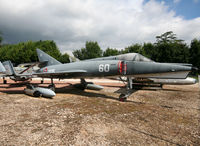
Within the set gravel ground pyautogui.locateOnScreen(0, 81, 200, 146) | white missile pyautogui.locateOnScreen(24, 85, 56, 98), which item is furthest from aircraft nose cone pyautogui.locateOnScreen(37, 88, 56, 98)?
gravel ground pyautogui.locateOnScreen(0, 81, 200, 146)

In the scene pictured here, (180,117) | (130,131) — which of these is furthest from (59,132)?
(180,117)

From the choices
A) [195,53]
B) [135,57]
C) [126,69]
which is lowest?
[126,69]

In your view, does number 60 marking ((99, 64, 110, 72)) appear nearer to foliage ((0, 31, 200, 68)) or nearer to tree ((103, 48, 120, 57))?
foliage ((0, 31, 200, 68))

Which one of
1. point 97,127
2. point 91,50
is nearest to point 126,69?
point 97,127

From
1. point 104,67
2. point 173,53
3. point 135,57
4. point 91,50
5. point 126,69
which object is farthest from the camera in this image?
point 91,50

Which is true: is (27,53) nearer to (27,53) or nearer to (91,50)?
(27,53)

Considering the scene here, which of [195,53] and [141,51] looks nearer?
[195,53]

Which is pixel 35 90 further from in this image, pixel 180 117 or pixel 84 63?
pixel 180 117

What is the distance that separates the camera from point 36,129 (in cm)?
396

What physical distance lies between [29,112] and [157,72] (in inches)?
267

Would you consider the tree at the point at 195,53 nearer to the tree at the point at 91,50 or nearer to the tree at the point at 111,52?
the tree at the point at 111,52

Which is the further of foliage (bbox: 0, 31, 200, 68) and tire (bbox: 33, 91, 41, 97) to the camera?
foliage (bbox: 0, 31, 200, 68)

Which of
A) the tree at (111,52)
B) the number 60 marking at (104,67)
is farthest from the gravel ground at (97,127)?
the tree at (111,52)

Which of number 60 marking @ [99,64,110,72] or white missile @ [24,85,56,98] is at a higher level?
number 60 marking @ [99,64,110,72]
